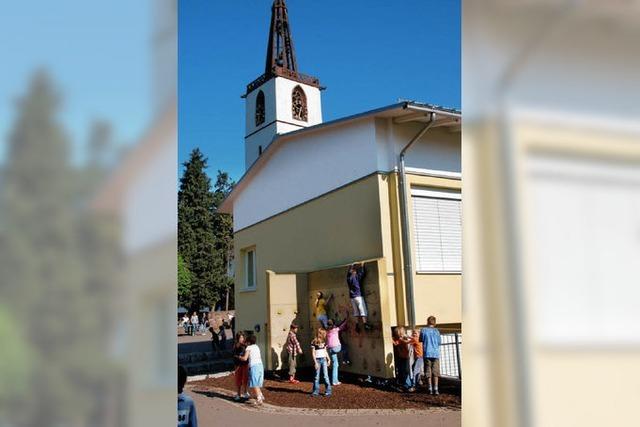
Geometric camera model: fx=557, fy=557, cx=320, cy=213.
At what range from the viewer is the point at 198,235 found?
111 ft

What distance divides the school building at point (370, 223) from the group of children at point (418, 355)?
236 millimetres

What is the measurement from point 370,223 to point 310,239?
201 centimetres

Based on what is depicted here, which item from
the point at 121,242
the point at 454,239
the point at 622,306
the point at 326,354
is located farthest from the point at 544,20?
the point at 454,239

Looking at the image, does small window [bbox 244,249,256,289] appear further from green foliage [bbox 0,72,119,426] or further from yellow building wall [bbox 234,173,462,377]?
green foliage [bbox 0,72,119,426]

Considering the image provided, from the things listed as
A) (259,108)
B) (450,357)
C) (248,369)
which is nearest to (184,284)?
(259,108)

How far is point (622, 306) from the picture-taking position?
1.78 m

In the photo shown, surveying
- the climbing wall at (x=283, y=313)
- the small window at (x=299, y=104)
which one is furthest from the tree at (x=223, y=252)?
the climbing wall at (x=283, y=313)

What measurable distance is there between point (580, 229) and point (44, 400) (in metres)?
1.65

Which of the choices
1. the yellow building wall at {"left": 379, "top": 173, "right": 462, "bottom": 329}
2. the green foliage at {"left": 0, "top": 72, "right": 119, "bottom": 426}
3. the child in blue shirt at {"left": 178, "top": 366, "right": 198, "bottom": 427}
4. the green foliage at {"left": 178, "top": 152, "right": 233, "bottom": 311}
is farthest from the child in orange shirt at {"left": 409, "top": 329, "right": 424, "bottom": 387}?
the green foliage at {"left": 178, "top": 152, "right": 233, "bottom": 311}

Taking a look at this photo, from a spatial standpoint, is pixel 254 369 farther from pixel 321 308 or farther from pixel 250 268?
pixel 250 268

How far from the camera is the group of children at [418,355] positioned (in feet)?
25.7

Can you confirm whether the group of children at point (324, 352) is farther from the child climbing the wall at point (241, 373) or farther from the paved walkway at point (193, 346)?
the paved walkway at point (193, 346)

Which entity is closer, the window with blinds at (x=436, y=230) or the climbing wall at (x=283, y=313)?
the window with blinds at (x=436, y=230)

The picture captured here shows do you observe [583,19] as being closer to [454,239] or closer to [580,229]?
[580,229]
